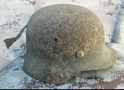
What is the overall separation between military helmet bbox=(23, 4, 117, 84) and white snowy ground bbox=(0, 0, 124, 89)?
0.13 metres

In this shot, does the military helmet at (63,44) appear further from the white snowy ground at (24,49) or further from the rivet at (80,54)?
the white snowy ground at (24,49)

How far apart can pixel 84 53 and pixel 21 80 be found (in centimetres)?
73

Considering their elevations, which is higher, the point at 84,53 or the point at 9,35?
the point at 84,53

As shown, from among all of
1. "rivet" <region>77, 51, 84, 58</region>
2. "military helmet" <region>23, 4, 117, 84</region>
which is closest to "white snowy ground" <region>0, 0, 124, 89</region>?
"military helmet" <region>23, 4, 117, 84</region>

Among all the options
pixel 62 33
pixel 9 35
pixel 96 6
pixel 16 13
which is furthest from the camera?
pixel 96 6

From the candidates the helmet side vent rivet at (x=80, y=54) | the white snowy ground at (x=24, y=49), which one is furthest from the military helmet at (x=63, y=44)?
the white snowy ground at (x=24, y=49)

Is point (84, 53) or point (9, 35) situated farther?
point (9, 35)

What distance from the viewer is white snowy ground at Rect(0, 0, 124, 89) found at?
1.69 meters

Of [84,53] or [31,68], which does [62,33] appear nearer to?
[84,53]

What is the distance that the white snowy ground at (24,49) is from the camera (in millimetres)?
1693

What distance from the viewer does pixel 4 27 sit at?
2.90 meters

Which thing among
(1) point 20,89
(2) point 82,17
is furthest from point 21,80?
(2) point 82,17

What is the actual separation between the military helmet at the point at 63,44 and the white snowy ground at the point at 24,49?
0.13 meters

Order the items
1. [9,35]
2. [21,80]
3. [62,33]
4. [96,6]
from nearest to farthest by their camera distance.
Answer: [62,33], [21,80], [9,35], [96,6]
